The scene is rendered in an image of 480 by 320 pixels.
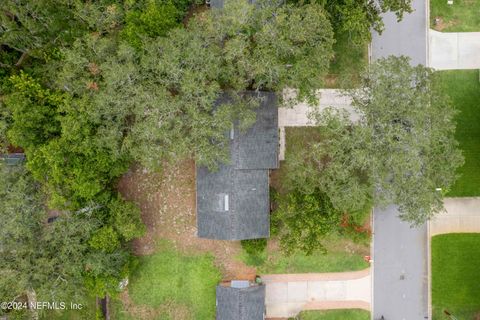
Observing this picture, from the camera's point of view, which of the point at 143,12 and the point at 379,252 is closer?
the point at 143,12

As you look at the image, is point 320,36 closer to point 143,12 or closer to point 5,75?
point 143,12

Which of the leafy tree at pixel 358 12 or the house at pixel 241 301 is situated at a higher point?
the leafy tree at pixel 358 12

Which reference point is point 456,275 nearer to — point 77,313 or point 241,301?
point 241,301

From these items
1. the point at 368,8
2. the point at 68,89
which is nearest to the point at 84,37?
the point at 68,89

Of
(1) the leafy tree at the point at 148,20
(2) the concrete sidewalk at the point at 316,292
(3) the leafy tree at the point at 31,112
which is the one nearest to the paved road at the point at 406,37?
(1) the leafy tree at the point at 148,20

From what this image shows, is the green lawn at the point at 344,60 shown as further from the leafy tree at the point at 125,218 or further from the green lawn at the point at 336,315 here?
the green lawn at the point at 336,315

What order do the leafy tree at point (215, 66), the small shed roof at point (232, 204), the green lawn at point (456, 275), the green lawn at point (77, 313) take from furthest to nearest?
1. the green lawn at point (456, 275)
2. the green lawn at point (77, 313)
3. the small shed roof at point (232, 204)
4. the leafy tree at point (215, 66)
